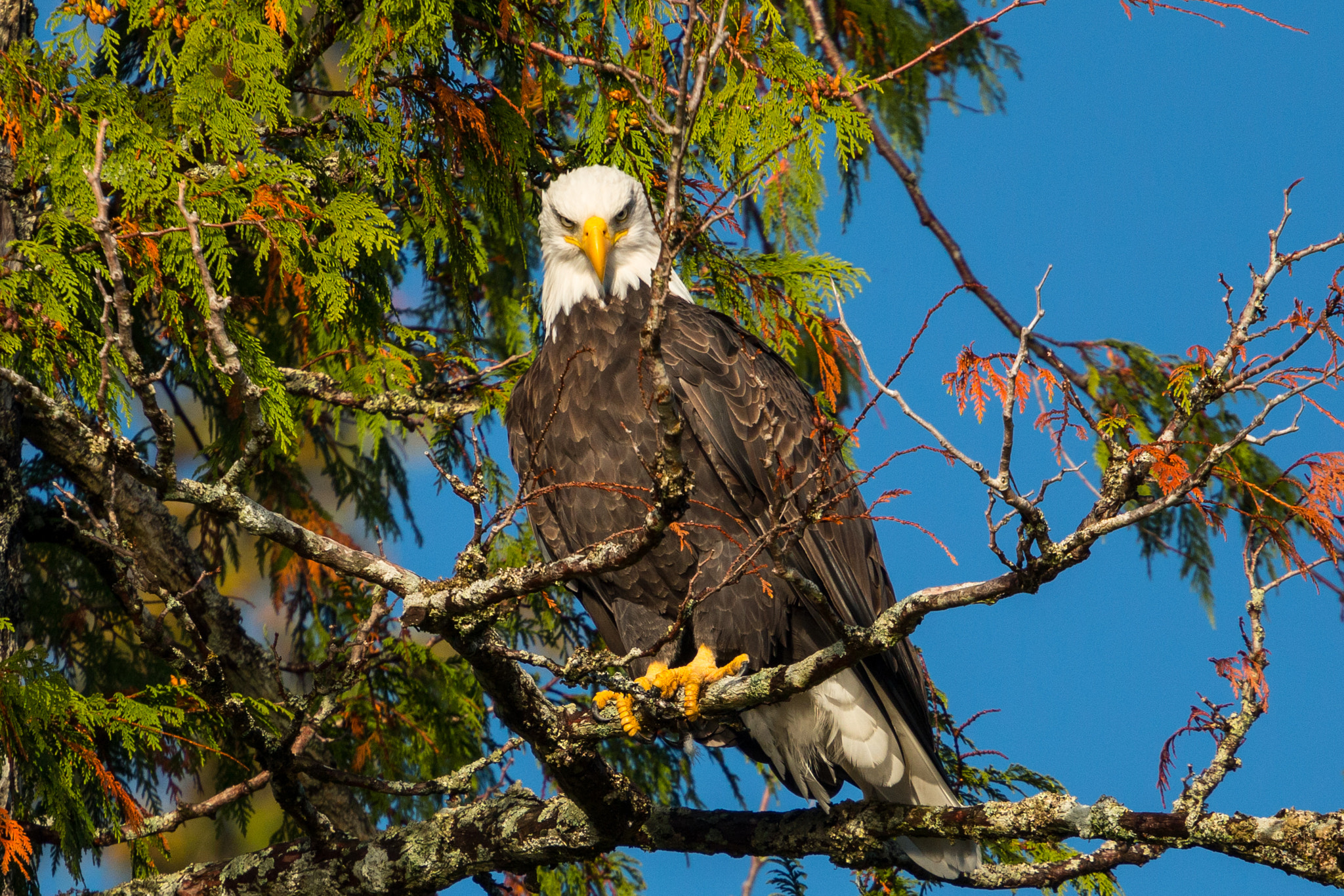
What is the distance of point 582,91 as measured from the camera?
13.6ft

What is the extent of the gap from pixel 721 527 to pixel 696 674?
1.40 feet

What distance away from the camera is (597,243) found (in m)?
3.65

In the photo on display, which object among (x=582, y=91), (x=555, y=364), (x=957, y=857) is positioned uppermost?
(x=582, y=91)

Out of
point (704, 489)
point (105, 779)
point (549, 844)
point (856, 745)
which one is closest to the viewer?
point (105, 779)

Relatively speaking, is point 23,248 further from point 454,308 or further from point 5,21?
point 454,308

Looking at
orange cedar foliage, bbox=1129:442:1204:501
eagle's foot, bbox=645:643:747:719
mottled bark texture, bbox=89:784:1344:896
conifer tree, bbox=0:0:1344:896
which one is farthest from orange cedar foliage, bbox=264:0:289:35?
orange cedar foliage, bbox=1129:442:1204:501

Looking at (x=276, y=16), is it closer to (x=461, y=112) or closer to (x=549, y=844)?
(x=461, y=112)

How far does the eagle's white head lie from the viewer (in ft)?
12.5

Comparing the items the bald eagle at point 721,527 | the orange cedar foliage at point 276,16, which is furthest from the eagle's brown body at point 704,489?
the orange cedar foliage at point 276,16

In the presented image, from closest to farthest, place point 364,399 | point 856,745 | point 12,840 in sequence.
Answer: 1. point 12,840
2. point 856,745
3. point 364,399

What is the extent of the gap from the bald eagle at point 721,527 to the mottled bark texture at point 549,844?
336mm

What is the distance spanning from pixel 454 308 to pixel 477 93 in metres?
1.60

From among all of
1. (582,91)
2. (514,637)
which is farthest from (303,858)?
(582,91)

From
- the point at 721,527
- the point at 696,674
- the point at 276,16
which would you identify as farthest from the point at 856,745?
the point at 276,16
